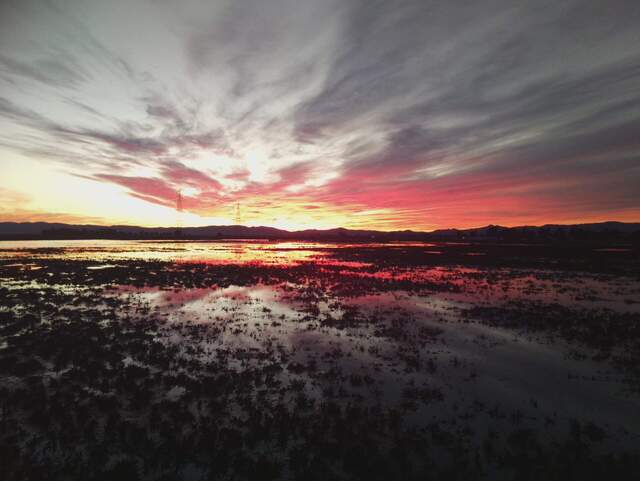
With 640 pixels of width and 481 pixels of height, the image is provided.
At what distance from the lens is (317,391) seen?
970 cm

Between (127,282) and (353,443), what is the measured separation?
1145 inches

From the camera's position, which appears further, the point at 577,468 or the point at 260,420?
the point at 260,420

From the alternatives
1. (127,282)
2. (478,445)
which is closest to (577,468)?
(478,445)

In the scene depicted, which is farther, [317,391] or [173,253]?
[173,253]

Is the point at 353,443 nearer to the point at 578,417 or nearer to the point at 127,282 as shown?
the point at 578,417

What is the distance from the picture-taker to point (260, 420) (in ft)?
26.4

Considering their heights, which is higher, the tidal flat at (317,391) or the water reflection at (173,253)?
the water reflection at (173,253)

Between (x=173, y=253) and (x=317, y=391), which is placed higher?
(x=173, y=253)

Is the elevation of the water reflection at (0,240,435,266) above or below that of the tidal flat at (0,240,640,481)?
above

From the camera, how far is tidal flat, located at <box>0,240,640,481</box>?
6.65 m

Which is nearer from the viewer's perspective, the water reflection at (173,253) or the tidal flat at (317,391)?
the tidal flat at (317,391)

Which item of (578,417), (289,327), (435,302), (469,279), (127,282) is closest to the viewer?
(578,417)

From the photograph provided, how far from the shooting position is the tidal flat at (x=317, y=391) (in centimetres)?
665

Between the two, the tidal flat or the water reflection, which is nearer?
the tidal flat
